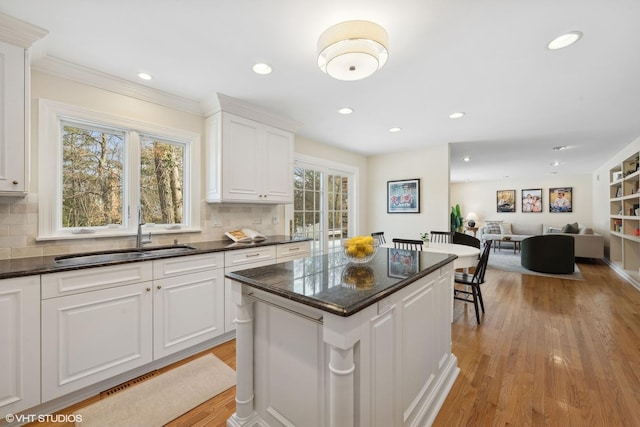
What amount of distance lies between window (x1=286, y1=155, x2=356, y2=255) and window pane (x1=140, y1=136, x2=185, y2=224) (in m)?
1.50

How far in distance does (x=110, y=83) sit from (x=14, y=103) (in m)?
0.75

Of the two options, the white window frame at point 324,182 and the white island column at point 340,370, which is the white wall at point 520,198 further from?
the white island column at point 340,370

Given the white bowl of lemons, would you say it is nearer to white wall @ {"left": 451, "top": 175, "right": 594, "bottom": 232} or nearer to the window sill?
the window sill

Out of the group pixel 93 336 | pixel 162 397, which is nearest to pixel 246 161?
pixel 93 336

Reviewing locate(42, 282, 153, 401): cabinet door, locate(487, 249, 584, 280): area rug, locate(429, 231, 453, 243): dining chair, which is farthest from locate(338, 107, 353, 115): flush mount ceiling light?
locate(487, 249, 584, 280): area rug

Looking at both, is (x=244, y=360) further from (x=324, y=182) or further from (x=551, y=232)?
(x=551, y=232)

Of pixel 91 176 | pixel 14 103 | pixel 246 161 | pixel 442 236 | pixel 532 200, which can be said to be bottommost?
pixel 442 236

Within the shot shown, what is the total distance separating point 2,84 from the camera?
167 centimetres

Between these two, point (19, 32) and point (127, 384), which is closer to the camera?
point (19, 32)

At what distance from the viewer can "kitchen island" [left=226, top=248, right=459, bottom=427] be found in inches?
41.9

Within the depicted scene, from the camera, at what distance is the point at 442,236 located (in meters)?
4.42

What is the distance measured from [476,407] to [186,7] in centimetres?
303

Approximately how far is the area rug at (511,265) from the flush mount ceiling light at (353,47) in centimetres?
559

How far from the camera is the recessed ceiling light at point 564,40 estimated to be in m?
1.74
